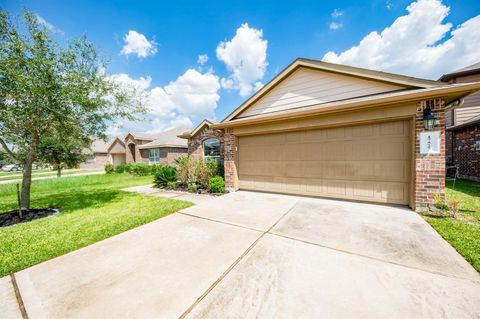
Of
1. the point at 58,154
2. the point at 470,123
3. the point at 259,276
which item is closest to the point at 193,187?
the point at 259,276

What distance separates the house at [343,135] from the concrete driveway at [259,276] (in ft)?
5.17

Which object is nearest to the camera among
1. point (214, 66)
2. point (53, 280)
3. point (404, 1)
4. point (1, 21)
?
point (53, 280)

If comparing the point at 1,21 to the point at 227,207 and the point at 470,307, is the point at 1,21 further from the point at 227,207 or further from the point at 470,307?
the point at 470,307

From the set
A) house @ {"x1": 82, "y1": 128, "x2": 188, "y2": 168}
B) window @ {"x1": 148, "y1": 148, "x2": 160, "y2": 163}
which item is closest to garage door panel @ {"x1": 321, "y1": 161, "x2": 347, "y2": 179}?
house @ {"x1": 82, "y1": 128, "x2": 188, "y2": 168}

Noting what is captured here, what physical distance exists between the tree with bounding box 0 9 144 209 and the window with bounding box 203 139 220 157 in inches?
227

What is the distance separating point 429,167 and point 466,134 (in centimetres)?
830

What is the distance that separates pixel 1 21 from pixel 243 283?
8.02 m

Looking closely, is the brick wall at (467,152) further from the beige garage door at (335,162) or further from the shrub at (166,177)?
the shrub at (166,177)

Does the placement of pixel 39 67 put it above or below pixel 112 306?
above

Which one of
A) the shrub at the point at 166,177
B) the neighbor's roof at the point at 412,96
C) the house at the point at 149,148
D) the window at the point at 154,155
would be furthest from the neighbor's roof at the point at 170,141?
the neighbor's roof at the point at 412,96

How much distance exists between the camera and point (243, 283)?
87.1 inches

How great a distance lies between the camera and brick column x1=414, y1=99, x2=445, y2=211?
14.4ft

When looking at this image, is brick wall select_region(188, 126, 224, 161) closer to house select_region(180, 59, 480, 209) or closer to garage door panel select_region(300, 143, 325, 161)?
house select_region(180, 59, 480, 209)

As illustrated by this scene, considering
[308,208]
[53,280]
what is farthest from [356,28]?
[53,280]
